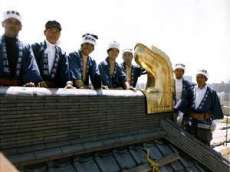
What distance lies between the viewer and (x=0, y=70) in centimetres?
480

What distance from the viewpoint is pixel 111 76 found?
7.05 meters

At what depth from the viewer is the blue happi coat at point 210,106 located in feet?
25.4

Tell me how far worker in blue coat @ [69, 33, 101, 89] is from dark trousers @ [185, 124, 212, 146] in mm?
3050

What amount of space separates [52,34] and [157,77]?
3.11m

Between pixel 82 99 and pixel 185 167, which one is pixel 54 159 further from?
pixel 185 167

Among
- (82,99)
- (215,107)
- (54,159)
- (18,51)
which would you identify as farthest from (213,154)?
(18,51)

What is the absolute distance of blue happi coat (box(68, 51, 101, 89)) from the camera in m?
5.97

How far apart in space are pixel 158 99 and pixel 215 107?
152cm

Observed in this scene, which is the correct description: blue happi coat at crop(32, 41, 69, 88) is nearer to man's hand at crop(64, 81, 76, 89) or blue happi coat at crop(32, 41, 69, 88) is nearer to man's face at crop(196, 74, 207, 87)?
man's hand at crop(64, 81, 76, 89)

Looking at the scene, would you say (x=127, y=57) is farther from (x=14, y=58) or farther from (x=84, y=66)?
(x=14, y=58)

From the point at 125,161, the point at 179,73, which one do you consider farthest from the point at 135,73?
the point at 125,161

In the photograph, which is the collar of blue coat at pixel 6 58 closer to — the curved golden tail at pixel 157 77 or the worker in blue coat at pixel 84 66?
the worker in blue coat at pixel 84 66

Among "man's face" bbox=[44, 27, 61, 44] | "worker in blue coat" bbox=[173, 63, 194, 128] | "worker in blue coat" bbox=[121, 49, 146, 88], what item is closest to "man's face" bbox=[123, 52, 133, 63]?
"worker in blue coat" bbox=[121, 49, 146, 88]

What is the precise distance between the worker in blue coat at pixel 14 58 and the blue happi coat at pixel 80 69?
3.03ft
